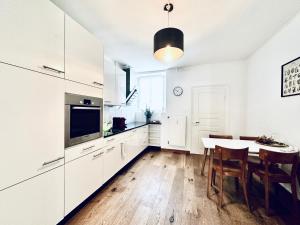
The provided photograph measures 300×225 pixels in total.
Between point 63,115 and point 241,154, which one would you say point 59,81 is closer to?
point 63,115

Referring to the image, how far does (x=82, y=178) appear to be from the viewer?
172cm

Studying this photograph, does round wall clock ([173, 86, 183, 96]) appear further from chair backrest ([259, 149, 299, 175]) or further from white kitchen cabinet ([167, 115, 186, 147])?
chair backrest ([259, 149, 299, 175])

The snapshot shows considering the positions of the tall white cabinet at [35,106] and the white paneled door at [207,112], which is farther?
the white paneled door at [207,112]

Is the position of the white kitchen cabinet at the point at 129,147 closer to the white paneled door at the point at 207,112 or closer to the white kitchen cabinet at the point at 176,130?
the white kitchen cabinet at the point at 176,130

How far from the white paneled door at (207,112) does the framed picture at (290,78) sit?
1631 mm

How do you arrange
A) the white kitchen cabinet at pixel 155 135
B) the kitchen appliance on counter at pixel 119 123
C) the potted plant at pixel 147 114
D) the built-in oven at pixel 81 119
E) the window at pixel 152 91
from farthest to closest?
the window at pixel 152 91 → the potted plant at pixel 147 114 → the white kitchen cabinet at pixel 155 135 → the kitchen appliance on counter at pixel 119 123 → the built-in oven at pixel 81 119

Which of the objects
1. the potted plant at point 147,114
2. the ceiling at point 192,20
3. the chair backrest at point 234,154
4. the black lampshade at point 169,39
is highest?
the ceiling at point 192,20

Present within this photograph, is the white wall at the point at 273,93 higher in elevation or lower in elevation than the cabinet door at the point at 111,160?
higher

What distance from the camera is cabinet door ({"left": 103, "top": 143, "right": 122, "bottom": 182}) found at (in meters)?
2.22

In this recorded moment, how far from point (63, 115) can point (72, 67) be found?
0.55 meters

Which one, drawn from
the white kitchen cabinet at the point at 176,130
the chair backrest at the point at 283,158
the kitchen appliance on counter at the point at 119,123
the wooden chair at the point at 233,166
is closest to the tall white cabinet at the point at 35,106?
the kitchen appliance on counter at the point at 119,123

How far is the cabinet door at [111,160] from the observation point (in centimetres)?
222

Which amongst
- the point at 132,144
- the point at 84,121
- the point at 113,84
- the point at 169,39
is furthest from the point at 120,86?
the point at 169,39

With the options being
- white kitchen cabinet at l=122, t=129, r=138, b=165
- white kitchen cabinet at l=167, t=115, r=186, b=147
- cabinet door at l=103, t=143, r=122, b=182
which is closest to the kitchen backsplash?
white kitchen cabinet at l=122, t=129, r=138, b=165
